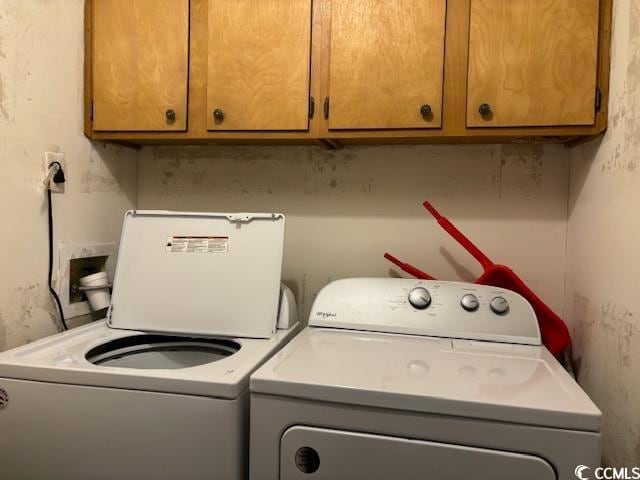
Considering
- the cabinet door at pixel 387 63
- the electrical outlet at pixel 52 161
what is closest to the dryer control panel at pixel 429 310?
the cabinet door at pixel 387 63

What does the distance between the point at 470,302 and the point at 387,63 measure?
0.80m

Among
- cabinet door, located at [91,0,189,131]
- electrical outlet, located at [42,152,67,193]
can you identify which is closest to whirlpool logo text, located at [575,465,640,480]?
cabinet door, located at [91,0,189,131]

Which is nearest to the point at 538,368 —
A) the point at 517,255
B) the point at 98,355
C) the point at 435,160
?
the point at 517,255

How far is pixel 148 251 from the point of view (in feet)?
5.12

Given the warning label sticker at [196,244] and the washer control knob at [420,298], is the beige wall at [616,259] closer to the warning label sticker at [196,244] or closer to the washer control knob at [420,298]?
the washer control knob at [420,298]

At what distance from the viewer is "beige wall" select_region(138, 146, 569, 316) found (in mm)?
1642

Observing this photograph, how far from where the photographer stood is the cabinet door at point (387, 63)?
1381 millimetres

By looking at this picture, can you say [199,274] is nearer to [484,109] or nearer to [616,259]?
[484,109]

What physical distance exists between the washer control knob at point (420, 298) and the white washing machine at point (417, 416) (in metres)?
0.20

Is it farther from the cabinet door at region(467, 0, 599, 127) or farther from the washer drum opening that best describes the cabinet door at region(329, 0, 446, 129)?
the washer drum opening

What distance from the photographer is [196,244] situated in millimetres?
1543

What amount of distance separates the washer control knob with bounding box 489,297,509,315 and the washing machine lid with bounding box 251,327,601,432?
109mm

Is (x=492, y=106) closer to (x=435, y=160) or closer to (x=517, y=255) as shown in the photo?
(x=435, y=160)

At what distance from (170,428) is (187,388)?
0.10 meters
